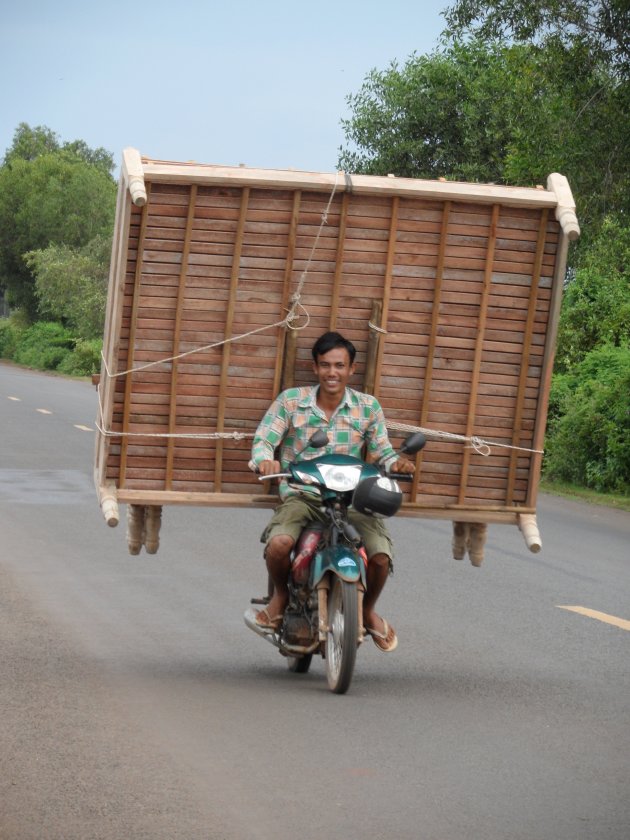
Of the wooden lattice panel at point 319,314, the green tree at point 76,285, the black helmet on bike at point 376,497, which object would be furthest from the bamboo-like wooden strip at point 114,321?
the green tree at point 76,285

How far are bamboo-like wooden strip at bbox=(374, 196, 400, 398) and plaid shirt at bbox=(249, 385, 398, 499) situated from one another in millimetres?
347

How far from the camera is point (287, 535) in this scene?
809 cm

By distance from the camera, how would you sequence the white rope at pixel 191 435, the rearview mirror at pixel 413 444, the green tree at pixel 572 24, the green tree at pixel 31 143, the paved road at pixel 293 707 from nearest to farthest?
the paved road at pixel 293 707 → the rearview mirror at pixel 413 444 → the white rope at pixel 191 435 → the green tree at pixel 572 24 → the green tree at pixel 31 143

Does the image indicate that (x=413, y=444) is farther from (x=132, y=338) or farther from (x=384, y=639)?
(x=132, y=338)

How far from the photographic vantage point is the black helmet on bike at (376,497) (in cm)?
787

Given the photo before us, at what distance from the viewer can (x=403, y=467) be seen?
320 inches

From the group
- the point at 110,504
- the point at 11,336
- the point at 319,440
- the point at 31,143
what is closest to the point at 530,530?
the point at 319,440

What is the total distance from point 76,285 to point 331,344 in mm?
60931

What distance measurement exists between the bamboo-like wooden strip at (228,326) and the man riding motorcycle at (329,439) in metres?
0.33

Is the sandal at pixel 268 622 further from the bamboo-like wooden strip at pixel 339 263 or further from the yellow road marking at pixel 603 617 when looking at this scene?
the yellow road marking at pixel 603 617

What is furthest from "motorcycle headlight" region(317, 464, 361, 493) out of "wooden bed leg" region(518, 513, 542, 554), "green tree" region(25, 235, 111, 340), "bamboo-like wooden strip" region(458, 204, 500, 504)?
"green tree" region(25, 235, 111, 340)

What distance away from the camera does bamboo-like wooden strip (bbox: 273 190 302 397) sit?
8438 mm

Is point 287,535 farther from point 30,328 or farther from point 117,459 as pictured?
point 30,328

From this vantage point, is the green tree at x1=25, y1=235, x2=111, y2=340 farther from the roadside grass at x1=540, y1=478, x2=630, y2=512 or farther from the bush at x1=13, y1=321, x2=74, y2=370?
the roadside grass at x1=540, y1=478, x2=630, y2=512
